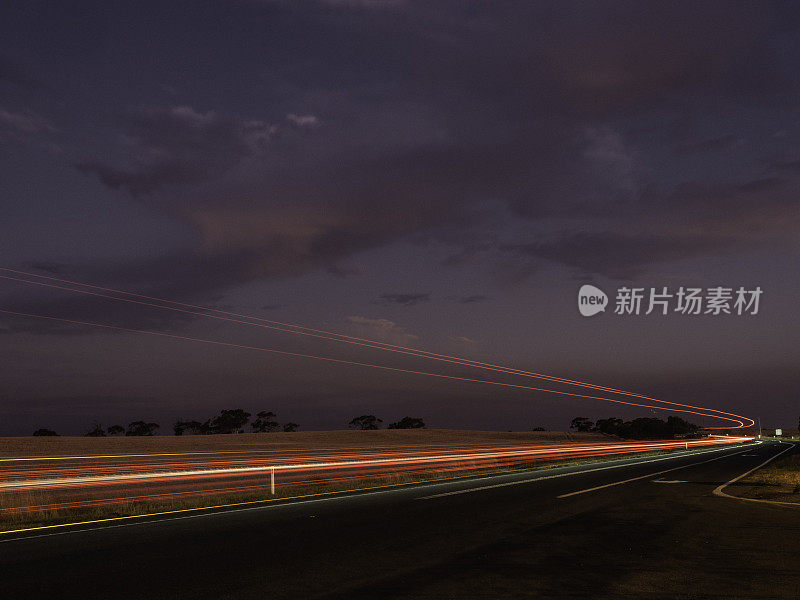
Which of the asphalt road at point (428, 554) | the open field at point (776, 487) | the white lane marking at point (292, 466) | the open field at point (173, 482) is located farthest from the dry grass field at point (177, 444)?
the open field at point (776, 487)

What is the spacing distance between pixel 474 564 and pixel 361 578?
1.62 m

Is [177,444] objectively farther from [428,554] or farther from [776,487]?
[428,554]

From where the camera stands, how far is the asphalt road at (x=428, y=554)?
7820 millimetres

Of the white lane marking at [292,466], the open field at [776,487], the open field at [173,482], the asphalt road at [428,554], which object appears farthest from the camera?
the open field at [776,487]

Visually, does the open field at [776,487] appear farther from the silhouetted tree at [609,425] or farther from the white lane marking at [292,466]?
the silhouetted tree at [609,425]

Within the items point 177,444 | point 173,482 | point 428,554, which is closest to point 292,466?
point 173,482

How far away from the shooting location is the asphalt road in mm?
7820

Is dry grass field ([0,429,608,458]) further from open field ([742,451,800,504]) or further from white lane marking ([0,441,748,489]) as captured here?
open field ([742,451,800,504])

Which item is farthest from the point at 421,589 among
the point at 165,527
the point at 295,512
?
the point at 295,512

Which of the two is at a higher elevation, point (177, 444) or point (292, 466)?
point (292, 466)

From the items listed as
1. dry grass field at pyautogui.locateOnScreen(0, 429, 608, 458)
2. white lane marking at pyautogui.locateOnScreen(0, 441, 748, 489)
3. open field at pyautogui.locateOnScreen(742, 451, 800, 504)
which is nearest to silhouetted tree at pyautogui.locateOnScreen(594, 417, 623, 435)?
dry grass field at pyautogui.locateOnScreen(0, 429, 608, 458)

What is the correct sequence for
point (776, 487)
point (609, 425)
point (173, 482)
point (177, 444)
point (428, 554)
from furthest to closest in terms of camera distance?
1. point (609, 425)
2. point (177, 444)
3. point (173, 482)
4. point (776, 487)
5. point (428, 554)

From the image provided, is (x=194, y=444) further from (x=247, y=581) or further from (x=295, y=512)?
(x=247, y=581)

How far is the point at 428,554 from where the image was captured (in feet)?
32.6
